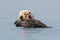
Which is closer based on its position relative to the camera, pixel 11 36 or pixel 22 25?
pixel 11 36

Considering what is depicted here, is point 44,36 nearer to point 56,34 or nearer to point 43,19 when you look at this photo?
point 56,34

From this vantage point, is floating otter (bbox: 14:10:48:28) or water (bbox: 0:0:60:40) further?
floating otter (bbox: 14:10:48:28)

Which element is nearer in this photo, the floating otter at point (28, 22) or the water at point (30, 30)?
the water at point (30, 30)

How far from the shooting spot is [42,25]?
120 feet

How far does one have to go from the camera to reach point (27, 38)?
105 ft

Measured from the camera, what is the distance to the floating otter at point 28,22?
36375 mm

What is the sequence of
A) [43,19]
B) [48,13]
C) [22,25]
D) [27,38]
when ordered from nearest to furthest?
[27,38]
[22,25]
[43,19]
[48,13]

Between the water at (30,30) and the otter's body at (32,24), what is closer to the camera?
the water at (30,30)

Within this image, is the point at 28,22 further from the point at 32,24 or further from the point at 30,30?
the point at 30,30

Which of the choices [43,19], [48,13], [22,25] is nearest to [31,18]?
[22,25]

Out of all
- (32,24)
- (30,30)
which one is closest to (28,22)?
(32,24)

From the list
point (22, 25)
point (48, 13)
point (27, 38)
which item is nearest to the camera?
point (27, 38)

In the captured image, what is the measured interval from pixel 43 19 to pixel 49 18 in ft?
2.97

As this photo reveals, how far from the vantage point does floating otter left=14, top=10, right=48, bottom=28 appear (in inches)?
1432
